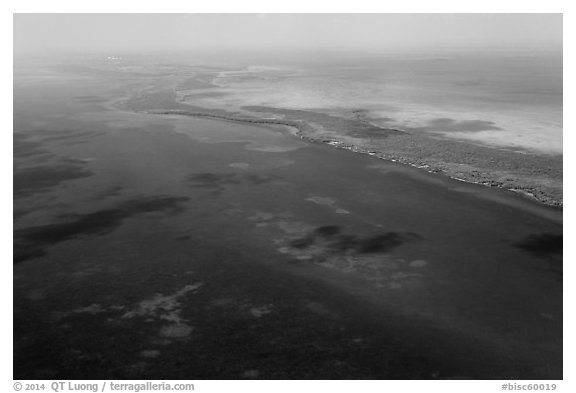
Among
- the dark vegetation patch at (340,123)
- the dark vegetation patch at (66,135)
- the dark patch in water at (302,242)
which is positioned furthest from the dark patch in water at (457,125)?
the dark vegetation patch at (66,135)

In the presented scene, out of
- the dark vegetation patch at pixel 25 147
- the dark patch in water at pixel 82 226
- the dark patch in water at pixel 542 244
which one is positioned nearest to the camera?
the dark patch in water at pixel 542 244

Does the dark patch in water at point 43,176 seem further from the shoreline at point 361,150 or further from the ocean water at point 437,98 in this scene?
the ocean water at point 437,98

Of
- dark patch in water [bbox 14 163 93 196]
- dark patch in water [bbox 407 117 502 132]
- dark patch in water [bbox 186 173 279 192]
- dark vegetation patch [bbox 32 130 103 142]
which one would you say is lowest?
dark patch in water [bbox 186 173 279 192]

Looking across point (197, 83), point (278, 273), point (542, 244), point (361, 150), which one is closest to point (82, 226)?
point (278, 273)

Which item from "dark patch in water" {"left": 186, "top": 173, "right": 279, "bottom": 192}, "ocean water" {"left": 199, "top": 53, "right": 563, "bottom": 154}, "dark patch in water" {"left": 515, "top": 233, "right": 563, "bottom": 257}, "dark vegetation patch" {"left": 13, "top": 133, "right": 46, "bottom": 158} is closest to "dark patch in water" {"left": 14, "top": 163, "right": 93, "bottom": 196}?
"dark vegetation patch" {"left": 13, "top": 133, "right": 46, "bottom": 158}

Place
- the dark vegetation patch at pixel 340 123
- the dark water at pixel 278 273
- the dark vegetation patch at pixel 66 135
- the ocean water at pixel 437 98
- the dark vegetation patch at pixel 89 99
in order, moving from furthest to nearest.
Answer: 1. the dark vegetation patch at pixel 89 99
2. the ocean water at pixel 437 98
3. the dark vegetation patch at pixel 340 123
4. the dark vegetation patch at pixel 66 135
5. the dark water at pixel 278 273

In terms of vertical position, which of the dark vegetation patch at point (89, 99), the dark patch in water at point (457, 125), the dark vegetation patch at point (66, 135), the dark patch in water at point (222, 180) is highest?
the dark vegetation patch at point (89, 99)

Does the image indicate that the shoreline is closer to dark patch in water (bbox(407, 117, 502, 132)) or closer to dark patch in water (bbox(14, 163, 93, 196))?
dark patch in water (bbox(407, 117, 502, 132))
